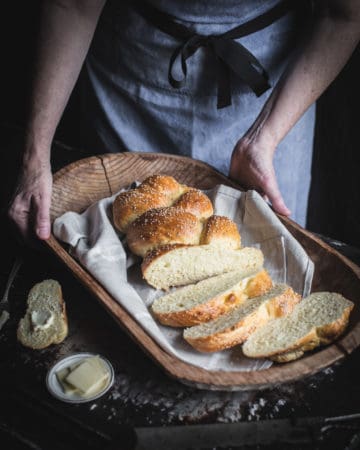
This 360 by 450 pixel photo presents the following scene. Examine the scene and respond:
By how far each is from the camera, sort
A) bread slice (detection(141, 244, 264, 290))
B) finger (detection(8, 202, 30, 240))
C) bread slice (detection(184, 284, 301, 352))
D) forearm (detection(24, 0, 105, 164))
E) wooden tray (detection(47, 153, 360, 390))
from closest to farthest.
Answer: wooden tray (detection(47, 153, 360, 390)), bread slice (detection(184, 284, 301, 352)), bread slice (detection(141, 244, 264, 290)), finger (detection(8, 202, 30, 240)), forearm (detection(24, 0, 105, 164))

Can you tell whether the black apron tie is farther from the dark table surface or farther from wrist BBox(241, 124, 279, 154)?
the dark table surface

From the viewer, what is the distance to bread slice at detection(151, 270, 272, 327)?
108cm

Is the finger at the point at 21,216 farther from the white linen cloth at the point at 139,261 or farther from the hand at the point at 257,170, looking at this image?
the hand at the point at 257,170

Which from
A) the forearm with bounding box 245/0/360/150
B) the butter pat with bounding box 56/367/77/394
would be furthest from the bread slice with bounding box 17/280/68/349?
the forearm with bounding box 245/0/360/150

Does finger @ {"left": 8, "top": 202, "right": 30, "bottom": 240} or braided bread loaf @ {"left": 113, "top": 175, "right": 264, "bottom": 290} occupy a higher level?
finger @ {"left": 8, "top": 202, "right": 30, "bottom": 240}

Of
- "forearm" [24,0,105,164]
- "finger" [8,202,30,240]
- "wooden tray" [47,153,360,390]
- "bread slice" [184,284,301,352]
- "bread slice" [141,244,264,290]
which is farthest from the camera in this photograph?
"forearm" [24,0,105,164]

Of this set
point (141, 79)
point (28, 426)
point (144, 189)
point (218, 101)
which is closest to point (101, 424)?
point (28, 426)

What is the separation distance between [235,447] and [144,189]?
0.77 meters

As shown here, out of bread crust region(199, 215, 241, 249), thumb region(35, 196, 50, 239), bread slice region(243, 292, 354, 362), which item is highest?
thumb region(35, 196, 50, 239)

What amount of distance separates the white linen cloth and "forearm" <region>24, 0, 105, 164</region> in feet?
0.95

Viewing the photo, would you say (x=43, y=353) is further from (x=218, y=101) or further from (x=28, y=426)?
(x=218, y=101)

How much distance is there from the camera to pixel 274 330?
1.05 m

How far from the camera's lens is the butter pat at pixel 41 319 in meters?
1.06

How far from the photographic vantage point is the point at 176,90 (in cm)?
165
